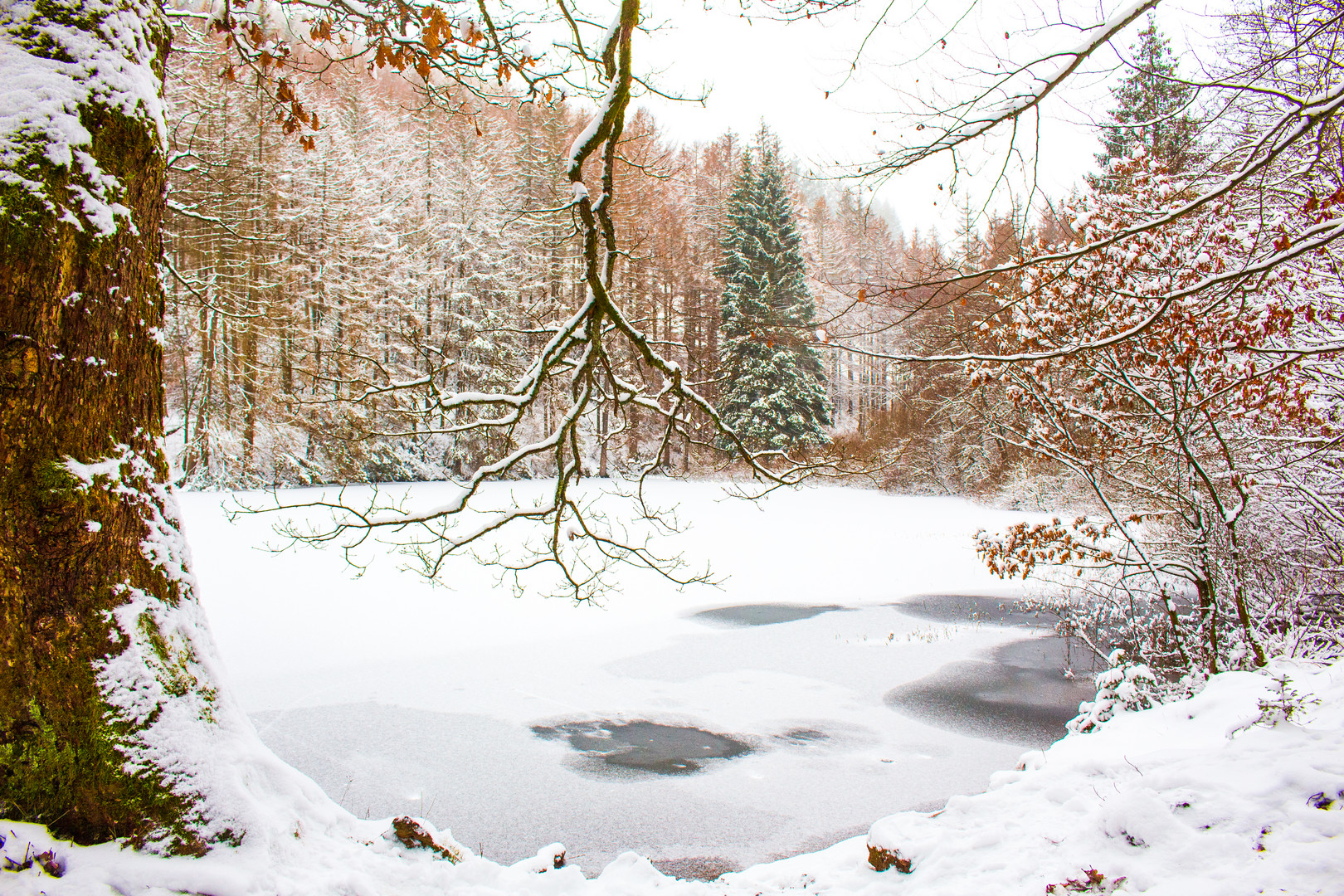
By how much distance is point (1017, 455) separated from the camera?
21953 mm

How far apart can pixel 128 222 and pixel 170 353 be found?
59.7 ft

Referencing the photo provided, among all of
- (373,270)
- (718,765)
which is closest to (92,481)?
(718,765)

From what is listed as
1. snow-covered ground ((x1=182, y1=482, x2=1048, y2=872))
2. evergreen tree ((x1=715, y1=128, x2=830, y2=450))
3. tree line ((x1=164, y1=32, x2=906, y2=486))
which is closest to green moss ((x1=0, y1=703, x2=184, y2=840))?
snow-covered ground ((x1=182, y1=482, x2=1048, y2=872))

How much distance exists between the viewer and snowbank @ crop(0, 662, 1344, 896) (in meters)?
1.97

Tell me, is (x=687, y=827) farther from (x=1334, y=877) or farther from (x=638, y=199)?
(x=638, y=199)

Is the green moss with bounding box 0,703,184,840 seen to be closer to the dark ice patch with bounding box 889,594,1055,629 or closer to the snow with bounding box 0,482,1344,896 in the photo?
the snow with bounding box 0,482,1344,896

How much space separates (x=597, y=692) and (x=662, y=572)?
172 inches

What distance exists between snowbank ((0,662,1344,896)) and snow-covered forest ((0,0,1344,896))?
0.06 feet

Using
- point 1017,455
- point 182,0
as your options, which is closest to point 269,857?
point 182,0

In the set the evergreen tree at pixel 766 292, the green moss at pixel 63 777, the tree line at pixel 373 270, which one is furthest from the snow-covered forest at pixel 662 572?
the evergreen tree at pixel 766 292

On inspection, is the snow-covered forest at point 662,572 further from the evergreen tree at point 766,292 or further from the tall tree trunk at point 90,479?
the evergreen tree at point 766,292

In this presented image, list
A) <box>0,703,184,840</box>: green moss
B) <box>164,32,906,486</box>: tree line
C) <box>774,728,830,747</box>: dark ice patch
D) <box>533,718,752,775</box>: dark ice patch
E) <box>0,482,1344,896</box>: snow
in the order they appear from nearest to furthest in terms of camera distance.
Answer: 1. <box>0,703,184,840</box>: green moss
2. <box>0,482,1344,896</box>: snow
3. <box>533,718,752,775</box>: dark ice patch
4. <box>774,728,830,747</box>: dark ice patch
5. <box>164,32,906,486</box>: tree line

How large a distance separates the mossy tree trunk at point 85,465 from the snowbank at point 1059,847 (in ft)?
0.54

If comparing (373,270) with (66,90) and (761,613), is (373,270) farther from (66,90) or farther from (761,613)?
(66,90)
